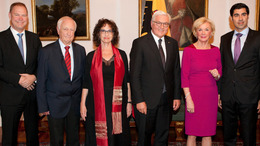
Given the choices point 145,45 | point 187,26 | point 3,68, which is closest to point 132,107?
point 145,45

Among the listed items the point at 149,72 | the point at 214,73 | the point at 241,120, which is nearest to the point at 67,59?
the point at 149,72

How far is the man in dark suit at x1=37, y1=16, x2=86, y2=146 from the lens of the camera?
246cm

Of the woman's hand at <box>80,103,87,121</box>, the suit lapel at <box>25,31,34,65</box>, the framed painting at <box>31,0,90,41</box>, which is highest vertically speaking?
the framed painting at <box>31,0,90,41</box>

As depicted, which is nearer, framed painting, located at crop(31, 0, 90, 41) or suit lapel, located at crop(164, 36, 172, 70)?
suit lapel, located at crop(164, 36, 172, 70)

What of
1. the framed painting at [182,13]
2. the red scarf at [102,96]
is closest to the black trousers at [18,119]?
the red scarf at [102,96]

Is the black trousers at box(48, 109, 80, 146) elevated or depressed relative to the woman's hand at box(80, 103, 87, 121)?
depressed

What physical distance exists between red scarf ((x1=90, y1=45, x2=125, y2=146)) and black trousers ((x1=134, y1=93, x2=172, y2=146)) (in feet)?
0.82

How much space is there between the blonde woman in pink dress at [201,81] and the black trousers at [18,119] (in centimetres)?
188

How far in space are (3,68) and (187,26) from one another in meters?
3.98

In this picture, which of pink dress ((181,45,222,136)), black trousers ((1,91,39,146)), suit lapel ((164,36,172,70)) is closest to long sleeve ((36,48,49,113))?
black trousers ((1,91,39,146))

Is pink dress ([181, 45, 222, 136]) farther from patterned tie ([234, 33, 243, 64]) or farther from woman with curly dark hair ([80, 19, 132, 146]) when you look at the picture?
woman with curly dark hair ([80, 19, 132, 146])

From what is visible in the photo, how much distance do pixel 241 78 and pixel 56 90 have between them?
2.16 metres

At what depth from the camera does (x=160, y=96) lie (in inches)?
99.9

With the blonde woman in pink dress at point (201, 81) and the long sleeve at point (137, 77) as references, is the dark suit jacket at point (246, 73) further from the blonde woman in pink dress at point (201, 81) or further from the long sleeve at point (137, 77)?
the long sleeve at point (137, 77)
